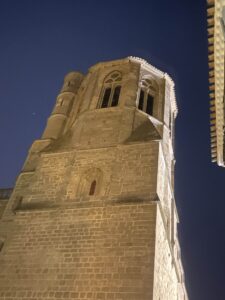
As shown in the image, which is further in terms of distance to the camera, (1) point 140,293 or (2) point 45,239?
(2) point 45,239

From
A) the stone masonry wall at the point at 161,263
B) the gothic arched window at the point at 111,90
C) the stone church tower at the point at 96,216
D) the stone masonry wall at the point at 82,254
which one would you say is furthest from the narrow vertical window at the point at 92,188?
the gothic arched window at the point at 111,90

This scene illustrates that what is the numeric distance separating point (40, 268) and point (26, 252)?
749mm

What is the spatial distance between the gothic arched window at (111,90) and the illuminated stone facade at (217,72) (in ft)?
19.5

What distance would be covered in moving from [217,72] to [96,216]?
4928 mm

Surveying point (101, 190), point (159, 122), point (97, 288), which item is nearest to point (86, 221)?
point (101, 190)

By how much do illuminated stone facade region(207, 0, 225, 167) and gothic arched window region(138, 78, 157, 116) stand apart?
17.7 feet

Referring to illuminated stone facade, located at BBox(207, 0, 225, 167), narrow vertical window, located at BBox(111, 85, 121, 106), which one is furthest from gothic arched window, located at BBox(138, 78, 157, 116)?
illuminated stone facade, located at BBox(207, 0, 225, 167)

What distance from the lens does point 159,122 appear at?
1443cm

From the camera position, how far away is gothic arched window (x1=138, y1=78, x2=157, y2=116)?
15152 millimetres

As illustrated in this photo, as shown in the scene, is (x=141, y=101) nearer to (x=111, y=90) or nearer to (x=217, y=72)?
(x=111, y=90)

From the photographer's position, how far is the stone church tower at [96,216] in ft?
27.8

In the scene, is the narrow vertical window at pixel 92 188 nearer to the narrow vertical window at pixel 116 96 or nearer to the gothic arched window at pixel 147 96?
the narrow vertical window at pixel 116 96

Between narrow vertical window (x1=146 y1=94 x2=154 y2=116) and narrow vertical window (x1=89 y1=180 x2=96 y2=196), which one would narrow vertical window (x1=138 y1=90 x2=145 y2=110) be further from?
narrow vertical window (x1=89 y1=180 x2=96 y2=196)

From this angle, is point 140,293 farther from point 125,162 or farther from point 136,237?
point 125,162
